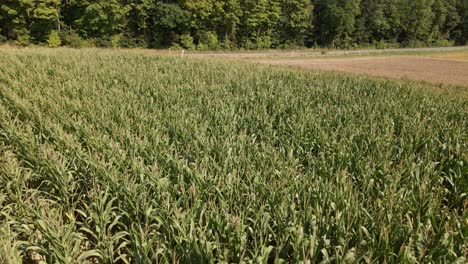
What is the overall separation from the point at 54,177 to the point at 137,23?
5359 cm

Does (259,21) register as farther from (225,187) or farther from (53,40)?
(225,187)

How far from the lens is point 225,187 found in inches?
163

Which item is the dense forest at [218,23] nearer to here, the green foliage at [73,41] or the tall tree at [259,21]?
the tall tree at [259,21]

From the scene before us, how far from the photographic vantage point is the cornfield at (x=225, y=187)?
129 inches

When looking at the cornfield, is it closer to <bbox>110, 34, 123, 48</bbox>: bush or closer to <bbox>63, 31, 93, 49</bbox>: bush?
<bbox>63, 31, 93, 49</bbox>: bush

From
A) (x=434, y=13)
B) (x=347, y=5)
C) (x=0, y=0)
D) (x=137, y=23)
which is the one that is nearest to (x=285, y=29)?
(x=347, y=5)

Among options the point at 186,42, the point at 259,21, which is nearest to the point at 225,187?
the point at 186,42

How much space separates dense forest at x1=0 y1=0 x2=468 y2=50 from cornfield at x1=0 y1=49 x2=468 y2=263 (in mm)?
42727

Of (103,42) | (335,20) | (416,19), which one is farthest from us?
(416,19)

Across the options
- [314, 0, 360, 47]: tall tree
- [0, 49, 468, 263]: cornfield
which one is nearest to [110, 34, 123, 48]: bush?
[0, 49, 468, 263]: cornfield

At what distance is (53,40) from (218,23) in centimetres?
2794

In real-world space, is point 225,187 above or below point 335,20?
below

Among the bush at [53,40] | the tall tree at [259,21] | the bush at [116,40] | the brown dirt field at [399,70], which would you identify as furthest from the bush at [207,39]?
the bush at [53,40]

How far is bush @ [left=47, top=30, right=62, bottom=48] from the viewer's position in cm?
4436
